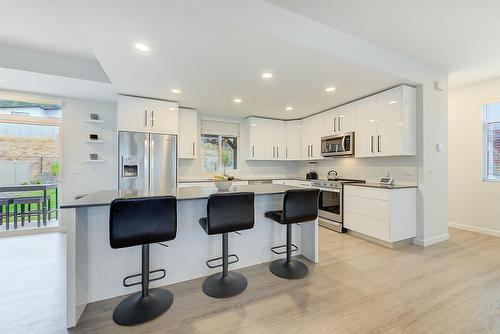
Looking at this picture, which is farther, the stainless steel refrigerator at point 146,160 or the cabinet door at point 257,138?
the cabinet door at point 257,138

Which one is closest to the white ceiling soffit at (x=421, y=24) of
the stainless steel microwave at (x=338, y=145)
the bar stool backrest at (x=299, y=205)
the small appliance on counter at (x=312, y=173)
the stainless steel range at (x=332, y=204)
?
the stainless steel microwave at (x=338, y=145)

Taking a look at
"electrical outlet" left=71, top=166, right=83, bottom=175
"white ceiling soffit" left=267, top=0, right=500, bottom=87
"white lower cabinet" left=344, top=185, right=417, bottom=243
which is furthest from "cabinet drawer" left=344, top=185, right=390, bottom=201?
"electrical outlet" left=71, top=166, right=83, bottom=175

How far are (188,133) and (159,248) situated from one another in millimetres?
2804

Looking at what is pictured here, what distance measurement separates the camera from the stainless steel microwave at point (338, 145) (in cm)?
400

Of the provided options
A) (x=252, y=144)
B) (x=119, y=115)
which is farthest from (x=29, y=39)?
(x=252, y=144)

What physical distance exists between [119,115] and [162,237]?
2.80 meters

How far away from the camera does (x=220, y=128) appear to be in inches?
208

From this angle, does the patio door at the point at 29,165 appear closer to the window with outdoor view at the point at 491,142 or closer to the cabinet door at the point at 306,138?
the cabinet door at the point at 306,138

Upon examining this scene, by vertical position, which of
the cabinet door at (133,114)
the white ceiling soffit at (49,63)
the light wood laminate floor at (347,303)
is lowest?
the light wood laminate floor at (347,303)

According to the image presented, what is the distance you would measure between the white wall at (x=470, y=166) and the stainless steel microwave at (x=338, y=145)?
7.06 feet

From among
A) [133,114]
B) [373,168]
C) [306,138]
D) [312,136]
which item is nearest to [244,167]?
[306,138]

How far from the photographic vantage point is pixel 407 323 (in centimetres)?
165

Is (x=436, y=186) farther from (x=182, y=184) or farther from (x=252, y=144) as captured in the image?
(x=182, y=184)

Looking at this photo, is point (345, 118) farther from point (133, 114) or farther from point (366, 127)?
point (133, 114)
